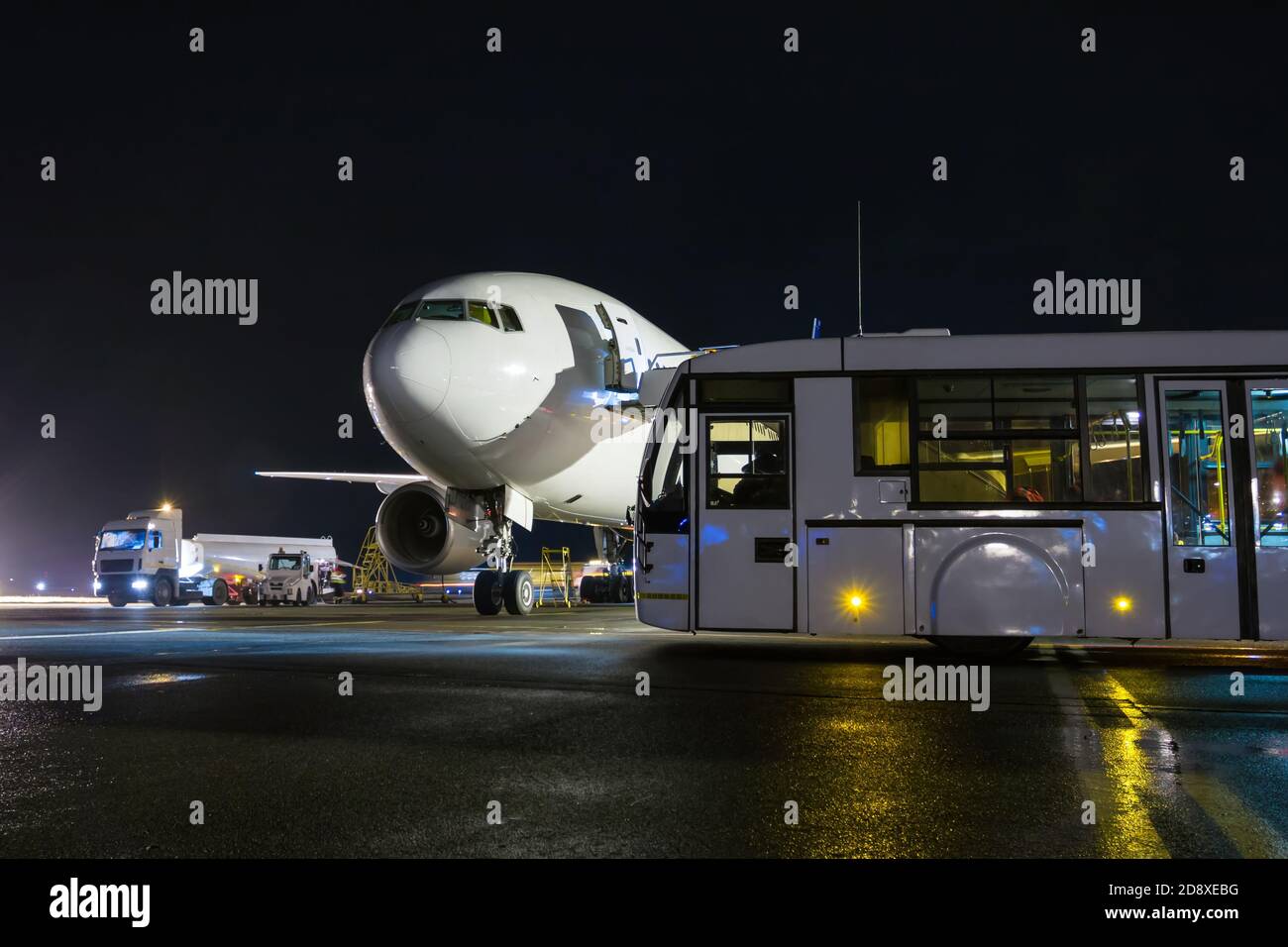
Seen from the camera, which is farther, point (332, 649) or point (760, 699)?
point (332, 649)

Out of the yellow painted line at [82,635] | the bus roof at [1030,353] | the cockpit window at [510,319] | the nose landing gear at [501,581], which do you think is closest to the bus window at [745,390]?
the bus roof at [1030,353]

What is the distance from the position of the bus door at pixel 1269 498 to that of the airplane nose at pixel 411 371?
33.4ft

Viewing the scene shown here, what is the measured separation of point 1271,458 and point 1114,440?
149 centimetres

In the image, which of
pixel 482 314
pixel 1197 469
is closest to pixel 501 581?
pixel 482 314

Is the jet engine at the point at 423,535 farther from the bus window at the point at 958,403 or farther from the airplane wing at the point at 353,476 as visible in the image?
the bus window at the point at 958,403

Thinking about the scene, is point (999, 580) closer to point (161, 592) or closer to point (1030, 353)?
point (1030, 353)

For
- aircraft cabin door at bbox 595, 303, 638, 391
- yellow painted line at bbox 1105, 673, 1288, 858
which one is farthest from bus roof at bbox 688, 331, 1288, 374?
aircraft cabin door at bbox 595, 303, 638, 391

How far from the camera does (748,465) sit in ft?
32.8

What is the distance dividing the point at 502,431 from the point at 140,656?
6.25 metres

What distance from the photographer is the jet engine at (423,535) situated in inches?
738

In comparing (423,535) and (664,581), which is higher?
(423,535)
